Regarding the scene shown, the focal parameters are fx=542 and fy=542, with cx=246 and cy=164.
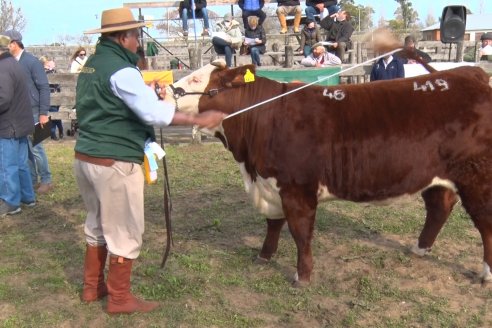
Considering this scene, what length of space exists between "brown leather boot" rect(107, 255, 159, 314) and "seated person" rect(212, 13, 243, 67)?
8.74m

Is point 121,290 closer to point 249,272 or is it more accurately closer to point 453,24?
point 249,272

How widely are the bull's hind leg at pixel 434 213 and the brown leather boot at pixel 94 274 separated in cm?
262

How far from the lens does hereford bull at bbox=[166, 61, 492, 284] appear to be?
387cm

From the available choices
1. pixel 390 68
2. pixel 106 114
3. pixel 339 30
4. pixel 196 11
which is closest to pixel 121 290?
pixel 106 114

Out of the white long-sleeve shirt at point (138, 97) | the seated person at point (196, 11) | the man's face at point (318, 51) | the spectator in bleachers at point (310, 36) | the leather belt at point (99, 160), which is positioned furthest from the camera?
the seated person at point (196, 11)

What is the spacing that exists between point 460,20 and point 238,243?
8.52 metres

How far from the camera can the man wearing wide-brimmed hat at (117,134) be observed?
127 inches

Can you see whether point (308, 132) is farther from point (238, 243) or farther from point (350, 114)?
point (238, 243)

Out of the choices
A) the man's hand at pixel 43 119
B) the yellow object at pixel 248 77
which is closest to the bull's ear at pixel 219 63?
the yellow object at pixel 248 77

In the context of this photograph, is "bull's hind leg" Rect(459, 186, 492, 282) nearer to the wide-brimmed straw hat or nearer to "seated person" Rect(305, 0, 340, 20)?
the wide-brimmed straw hat

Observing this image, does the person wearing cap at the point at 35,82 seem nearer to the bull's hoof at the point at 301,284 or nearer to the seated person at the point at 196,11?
the bull's hoof at the point at 301,284

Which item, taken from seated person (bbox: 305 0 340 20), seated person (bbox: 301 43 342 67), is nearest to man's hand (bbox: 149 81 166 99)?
seated person (bbox: 301 43 342 67)

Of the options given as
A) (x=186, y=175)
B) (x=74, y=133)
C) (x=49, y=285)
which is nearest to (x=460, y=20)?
(x=186, y=175)

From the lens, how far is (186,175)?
7.59m
